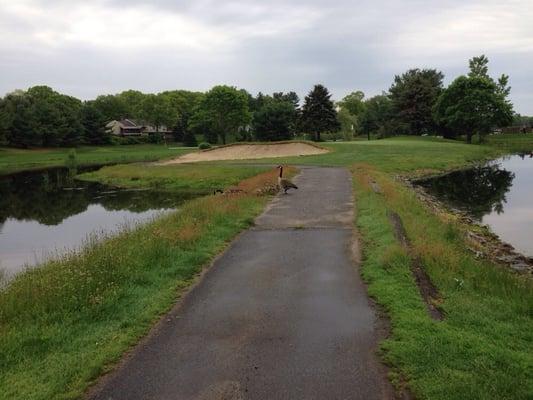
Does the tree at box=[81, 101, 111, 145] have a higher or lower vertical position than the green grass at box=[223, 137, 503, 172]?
higher

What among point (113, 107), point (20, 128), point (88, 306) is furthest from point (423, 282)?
point (113, 107)

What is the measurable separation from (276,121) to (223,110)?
1281 centimetres

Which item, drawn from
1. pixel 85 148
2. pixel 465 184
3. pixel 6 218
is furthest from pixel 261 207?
pixel 85 148

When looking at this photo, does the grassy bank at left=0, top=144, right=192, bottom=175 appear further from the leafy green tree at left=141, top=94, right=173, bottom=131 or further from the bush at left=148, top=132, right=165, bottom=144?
the leafy green tree at left=141, top=94, right=173, bottom=131

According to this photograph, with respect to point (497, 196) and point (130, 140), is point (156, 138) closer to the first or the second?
point (130, 140)

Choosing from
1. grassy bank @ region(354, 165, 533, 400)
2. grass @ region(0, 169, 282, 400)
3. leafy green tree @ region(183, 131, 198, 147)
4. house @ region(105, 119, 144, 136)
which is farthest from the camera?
house @ region(105, 119, 144, 136)

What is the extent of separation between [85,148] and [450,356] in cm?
9581

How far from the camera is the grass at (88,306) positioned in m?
6.55

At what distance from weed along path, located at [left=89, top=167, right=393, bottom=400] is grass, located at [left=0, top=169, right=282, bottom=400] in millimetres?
427

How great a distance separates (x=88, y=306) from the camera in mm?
8836

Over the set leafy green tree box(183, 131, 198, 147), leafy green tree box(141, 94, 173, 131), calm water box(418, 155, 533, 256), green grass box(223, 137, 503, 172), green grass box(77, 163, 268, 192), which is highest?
leafy green tree box(141, 94, 173, 131)

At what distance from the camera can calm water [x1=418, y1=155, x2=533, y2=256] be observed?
782 inches

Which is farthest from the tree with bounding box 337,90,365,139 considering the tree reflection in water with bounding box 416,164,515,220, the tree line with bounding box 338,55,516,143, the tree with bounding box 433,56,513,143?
the tree reflection in water with bounding box 416,164,515,220

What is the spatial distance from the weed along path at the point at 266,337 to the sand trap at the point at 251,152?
43.7 m
